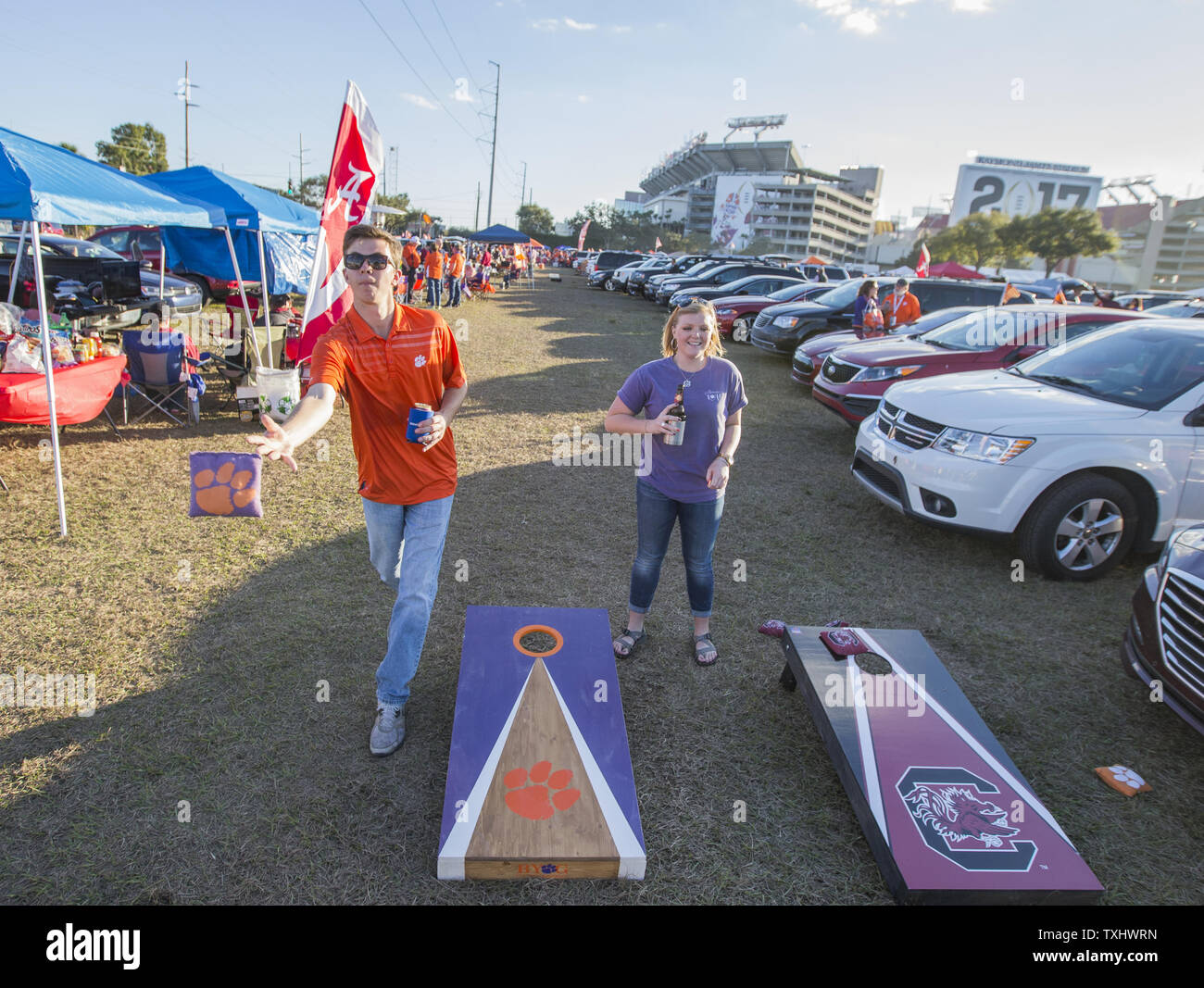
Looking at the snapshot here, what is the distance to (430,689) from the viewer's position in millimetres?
3721

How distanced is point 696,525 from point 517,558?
78.3 inches

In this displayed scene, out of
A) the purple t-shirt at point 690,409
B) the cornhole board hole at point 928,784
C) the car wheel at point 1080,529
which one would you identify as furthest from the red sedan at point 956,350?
the purple t-shirt at point 690,409

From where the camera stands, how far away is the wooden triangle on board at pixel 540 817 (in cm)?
255

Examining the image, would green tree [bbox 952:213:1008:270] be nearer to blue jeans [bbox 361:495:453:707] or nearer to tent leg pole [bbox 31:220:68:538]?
tent leg pole [bbox 31:220:68:538]

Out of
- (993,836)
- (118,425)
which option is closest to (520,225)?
(118,425)

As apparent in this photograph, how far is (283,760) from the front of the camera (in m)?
3.16

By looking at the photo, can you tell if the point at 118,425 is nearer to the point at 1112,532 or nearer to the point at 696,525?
the point at 696,525

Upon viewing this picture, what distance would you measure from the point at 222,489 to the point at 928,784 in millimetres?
3727

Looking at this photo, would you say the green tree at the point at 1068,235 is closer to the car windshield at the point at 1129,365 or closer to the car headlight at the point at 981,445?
the car windshield at the point at 1129,365

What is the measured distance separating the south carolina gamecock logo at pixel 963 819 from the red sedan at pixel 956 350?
19.7 feet

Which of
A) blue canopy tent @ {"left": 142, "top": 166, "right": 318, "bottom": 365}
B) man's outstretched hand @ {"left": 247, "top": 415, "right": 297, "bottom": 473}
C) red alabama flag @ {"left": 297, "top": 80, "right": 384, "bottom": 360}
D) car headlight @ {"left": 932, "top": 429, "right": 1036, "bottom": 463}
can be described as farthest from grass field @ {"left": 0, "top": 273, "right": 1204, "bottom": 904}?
blue canopy tent @ {"left": 142, "top": 166, "right": 318, "bottom": 365}

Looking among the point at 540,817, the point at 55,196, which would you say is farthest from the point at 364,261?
the point at 55,196

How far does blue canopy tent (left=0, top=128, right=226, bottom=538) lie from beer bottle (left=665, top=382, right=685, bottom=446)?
4572 millimetres

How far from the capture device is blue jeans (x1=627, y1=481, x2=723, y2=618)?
12.3 feet
